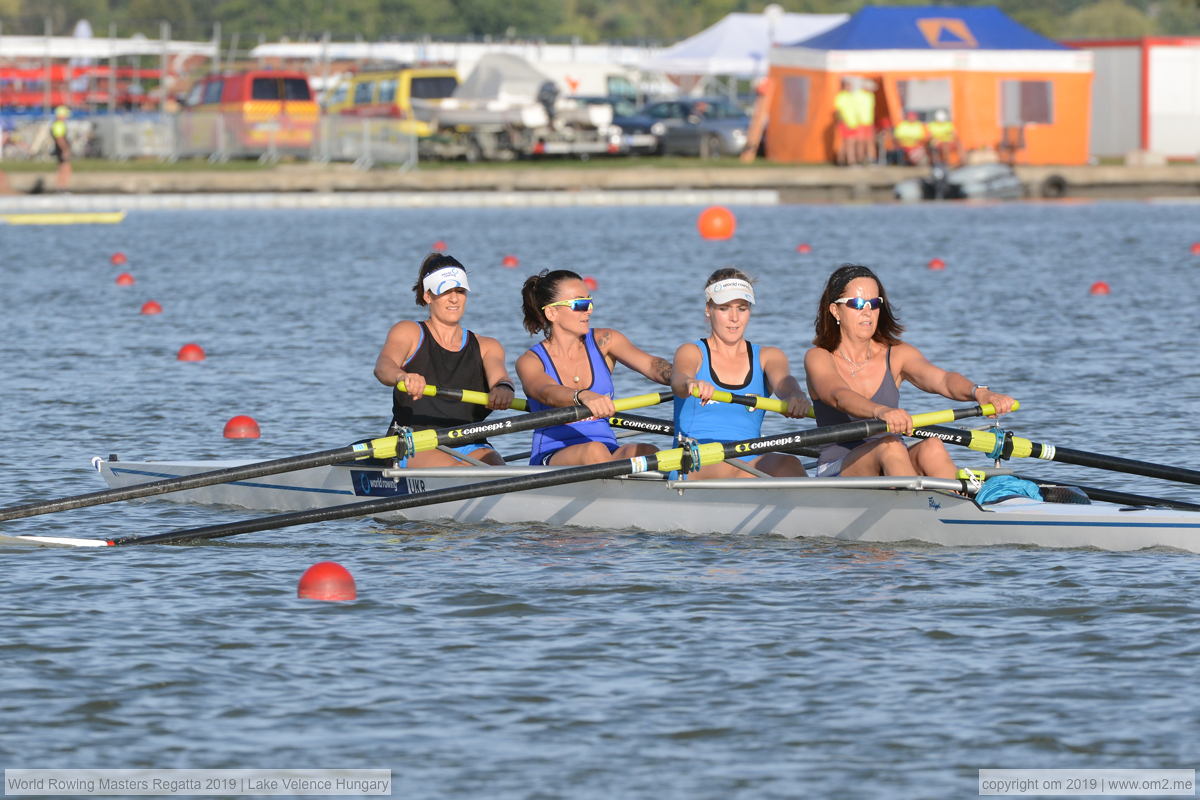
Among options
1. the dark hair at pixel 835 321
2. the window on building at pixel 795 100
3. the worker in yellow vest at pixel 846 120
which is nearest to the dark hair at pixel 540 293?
the dark hair at pixel 835 321

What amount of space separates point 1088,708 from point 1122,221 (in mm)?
28948

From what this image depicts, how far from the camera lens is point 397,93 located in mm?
42750

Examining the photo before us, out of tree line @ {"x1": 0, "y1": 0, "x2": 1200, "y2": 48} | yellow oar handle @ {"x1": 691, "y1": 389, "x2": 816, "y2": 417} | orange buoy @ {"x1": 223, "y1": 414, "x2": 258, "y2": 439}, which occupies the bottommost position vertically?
orange buoy @ {"x1": 223, "y1": 414, "x2": 258, "y2": 439}

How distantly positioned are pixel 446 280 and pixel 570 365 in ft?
2.55

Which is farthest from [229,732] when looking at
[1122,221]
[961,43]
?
[961,43]

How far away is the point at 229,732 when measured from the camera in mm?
6738

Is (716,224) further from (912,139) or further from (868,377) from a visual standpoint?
(868,377)

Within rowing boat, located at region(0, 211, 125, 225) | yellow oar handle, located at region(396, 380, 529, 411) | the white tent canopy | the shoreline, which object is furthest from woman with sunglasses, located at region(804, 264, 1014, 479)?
the white tent canopy

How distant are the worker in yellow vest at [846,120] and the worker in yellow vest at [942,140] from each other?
167 centimetres

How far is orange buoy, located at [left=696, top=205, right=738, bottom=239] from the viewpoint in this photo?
3061 centimetres

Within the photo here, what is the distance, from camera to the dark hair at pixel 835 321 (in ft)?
30.3

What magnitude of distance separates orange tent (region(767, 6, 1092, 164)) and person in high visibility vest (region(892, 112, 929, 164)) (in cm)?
56

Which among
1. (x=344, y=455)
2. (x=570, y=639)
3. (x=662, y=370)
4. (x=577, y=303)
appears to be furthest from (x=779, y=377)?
(x=570, y=639)
